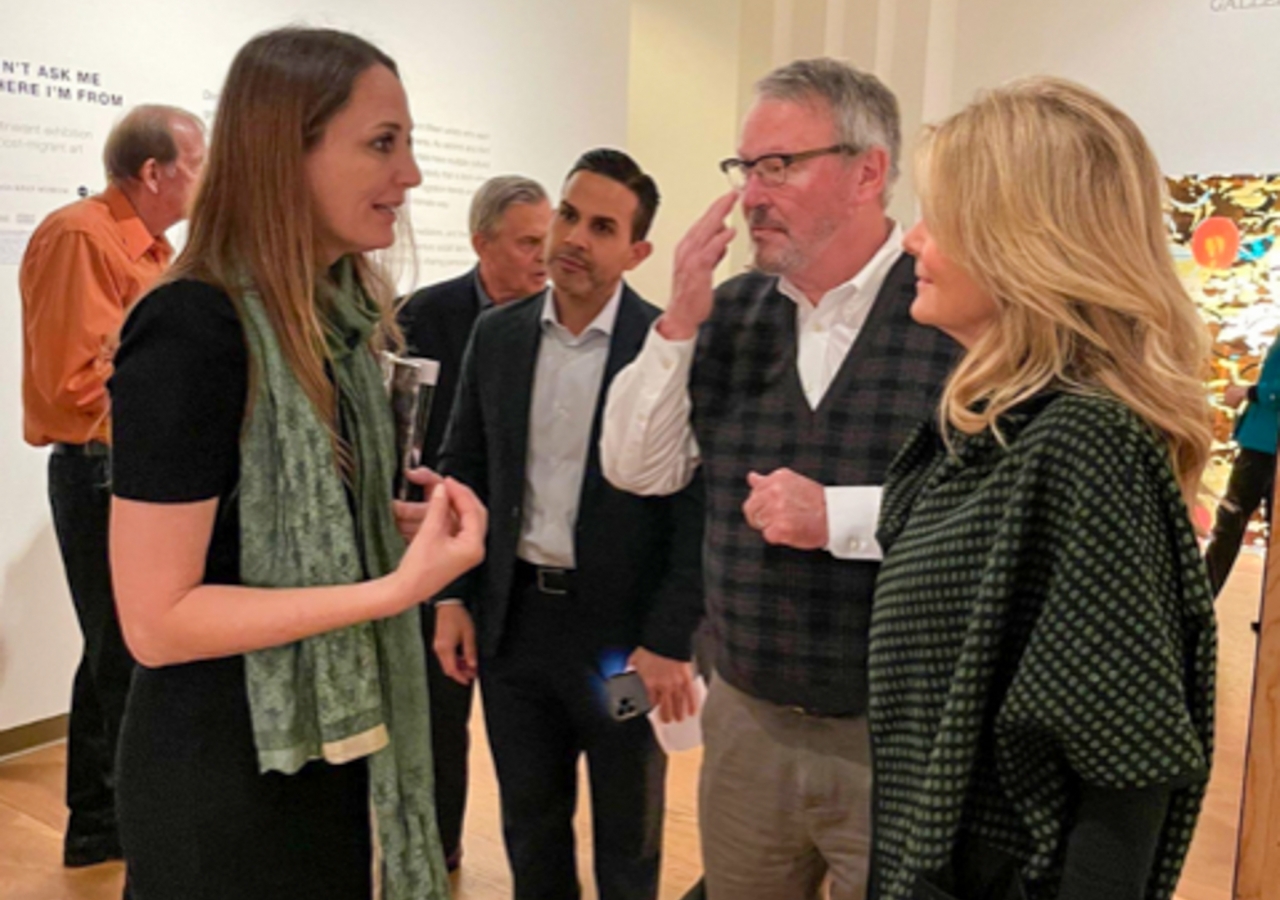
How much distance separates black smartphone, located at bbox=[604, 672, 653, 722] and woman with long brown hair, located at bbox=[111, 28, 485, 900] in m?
0.73

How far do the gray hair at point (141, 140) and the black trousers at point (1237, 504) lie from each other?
3245 millimetres

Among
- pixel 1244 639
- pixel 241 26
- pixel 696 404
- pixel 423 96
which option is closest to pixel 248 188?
pixel 696 404

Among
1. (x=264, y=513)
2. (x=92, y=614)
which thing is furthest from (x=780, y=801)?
(x=92, y=614)

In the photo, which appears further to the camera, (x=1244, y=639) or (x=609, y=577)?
(x=1244, y=639)

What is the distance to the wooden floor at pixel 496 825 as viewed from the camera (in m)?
2.84

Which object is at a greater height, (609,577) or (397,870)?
(609,577)

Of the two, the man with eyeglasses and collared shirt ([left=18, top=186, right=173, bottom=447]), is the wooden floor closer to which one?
collared shirt ([left=18, top=186, right=173, bottom=447])

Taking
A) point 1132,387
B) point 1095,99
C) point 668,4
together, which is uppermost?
point 668,4

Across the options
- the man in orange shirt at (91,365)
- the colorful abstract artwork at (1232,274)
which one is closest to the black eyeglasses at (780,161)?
the man in orange shirt at (91,365)

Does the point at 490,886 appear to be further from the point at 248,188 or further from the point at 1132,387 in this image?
the point at 1132,387

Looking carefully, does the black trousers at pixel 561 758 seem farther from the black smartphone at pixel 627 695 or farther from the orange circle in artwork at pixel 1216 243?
the orange circle in artwork at pixel 1216 243

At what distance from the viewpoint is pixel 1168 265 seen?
3.67ft

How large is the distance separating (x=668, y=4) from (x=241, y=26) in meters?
3.28

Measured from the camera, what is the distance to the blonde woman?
99 cm
